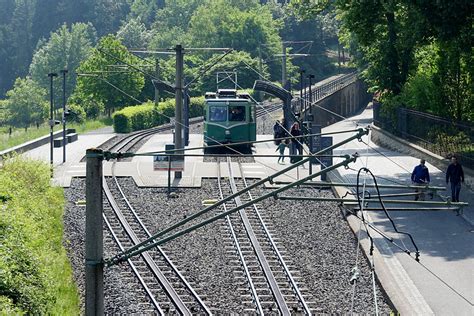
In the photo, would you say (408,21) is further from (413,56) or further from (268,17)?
(268,17)

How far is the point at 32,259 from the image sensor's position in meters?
15.9

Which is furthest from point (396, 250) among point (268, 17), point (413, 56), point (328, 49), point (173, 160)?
point (328, 49)

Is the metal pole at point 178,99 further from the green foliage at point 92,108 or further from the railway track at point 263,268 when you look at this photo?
the green foliage at point 92,108

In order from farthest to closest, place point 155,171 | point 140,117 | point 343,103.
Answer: point 343,103
point 140,117
point 155,171

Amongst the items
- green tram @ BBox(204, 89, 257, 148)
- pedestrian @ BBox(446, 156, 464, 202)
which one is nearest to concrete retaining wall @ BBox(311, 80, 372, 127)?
green tram @ BBox(204, 89, 257, 148)

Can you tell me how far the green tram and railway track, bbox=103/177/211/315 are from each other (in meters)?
15.3

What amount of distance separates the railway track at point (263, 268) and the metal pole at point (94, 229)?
21.4ft

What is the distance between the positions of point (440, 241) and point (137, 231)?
763cm

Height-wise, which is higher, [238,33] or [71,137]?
[238,33]

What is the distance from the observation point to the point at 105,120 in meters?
73.4

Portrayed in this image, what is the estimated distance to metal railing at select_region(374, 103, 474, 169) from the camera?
106ft

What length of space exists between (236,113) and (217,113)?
82 centimetres

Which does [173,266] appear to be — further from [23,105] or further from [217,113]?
[23,105]

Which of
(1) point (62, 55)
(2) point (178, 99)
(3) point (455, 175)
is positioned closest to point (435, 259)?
(3) point (455, 175)
